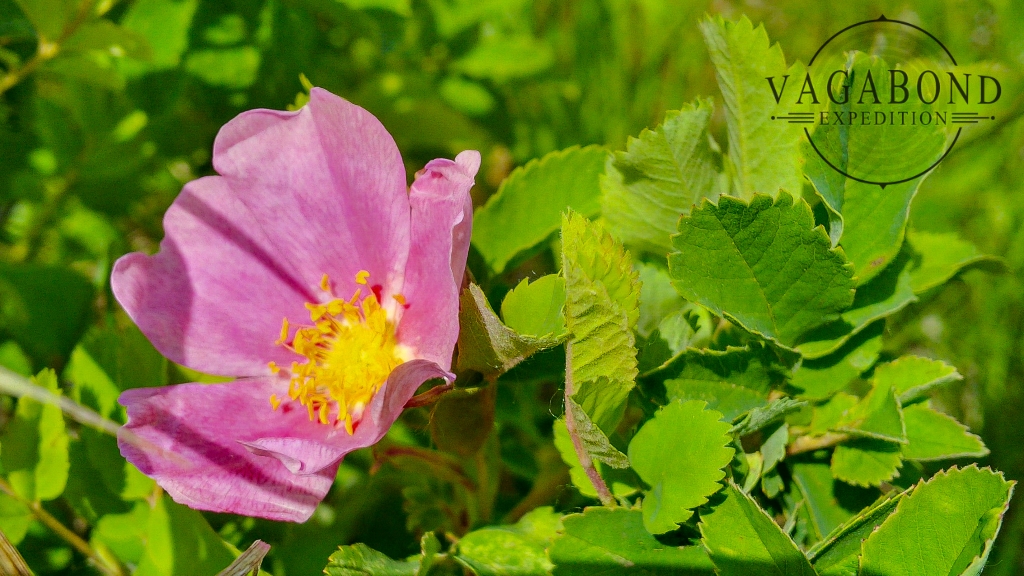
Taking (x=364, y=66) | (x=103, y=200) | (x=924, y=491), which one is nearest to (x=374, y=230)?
(x=924, y=491)

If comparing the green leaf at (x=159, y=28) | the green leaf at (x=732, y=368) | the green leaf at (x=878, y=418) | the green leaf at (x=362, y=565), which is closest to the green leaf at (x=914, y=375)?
the green leaf at (x=878, y=418)

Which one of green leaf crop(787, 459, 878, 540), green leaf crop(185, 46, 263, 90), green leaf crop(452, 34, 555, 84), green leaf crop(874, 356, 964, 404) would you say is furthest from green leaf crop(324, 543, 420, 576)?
green leaf crop(452, 34, 555, 84)

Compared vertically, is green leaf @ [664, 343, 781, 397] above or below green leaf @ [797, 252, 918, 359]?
below

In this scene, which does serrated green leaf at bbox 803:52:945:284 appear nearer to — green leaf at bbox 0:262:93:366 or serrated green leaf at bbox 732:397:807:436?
serrated green leaf at bbox 732:397:807:436

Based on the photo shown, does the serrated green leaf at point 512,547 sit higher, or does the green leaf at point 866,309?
the green leaf at point 866,309

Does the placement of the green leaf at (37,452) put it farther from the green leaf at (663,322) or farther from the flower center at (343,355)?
the green leaf at (663,322)

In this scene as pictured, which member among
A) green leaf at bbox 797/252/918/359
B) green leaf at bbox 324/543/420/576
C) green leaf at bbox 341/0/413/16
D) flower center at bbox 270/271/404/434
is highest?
green leaf at bbox 341/0/413/16
